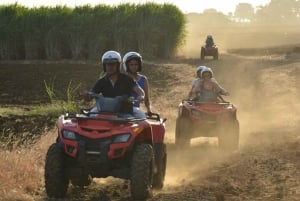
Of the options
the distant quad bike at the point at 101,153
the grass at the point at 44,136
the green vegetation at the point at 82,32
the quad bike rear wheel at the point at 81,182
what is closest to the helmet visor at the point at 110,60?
the distant quad bike at the point at 101,153

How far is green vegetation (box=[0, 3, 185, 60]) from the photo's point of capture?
3484 centimetres

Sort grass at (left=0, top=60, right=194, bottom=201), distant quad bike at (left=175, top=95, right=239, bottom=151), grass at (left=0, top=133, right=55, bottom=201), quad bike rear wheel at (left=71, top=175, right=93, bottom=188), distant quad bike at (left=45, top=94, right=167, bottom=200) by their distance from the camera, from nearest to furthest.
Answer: distant quad bike at (left=45, top=94, right=167, bottom=200) < grass at (left=0, top=133, right=55, bottom=201) < grass at (left=0, top=60, right=194, bottom=201) < quad bike rear wheel at (left=71, top=175, right=93, bottom=188) < distant quad bike at (left=175, top=95, right=239, bottom=151)

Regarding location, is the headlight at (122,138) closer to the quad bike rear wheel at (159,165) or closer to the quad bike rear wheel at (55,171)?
the quad bike rear wheel at (55,171)

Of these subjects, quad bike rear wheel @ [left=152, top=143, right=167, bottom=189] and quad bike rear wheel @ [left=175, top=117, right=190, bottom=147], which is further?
quad bike rear wheel @ [left=175, top=117, right=190, bottom=147]

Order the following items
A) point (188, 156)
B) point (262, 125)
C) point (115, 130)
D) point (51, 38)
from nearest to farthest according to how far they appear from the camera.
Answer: point (115, 130)
point (188, 156)
point (262, 125)
point (51, 38)

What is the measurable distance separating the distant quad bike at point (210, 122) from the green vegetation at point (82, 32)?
22394 mm

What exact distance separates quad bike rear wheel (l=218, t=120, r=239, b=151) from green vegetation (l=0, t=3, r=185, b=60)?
22.7m

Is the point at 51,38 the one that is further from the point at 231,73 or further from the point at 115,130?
the point at 115,130

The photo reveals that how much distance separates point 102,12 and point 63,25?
2.42 metres

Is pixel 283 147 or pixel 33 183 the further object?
pixel 283 147

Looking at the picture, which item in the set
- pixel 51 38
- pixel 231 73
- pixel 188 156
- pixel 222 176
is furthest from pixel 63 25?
pixel 222 176

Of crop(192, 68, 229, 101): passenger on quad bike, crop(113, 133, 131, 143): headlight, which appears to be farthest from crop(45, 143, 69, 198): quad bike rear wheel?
crop(192, 68, 229, 101): passenger on quad bike

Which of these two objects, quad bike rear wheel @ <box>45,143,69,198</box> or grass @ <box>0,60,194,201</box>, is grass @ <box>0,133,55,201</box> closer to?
grass @ <box>0,60,194,201</box>

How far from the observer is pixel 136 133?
7.70 meters
